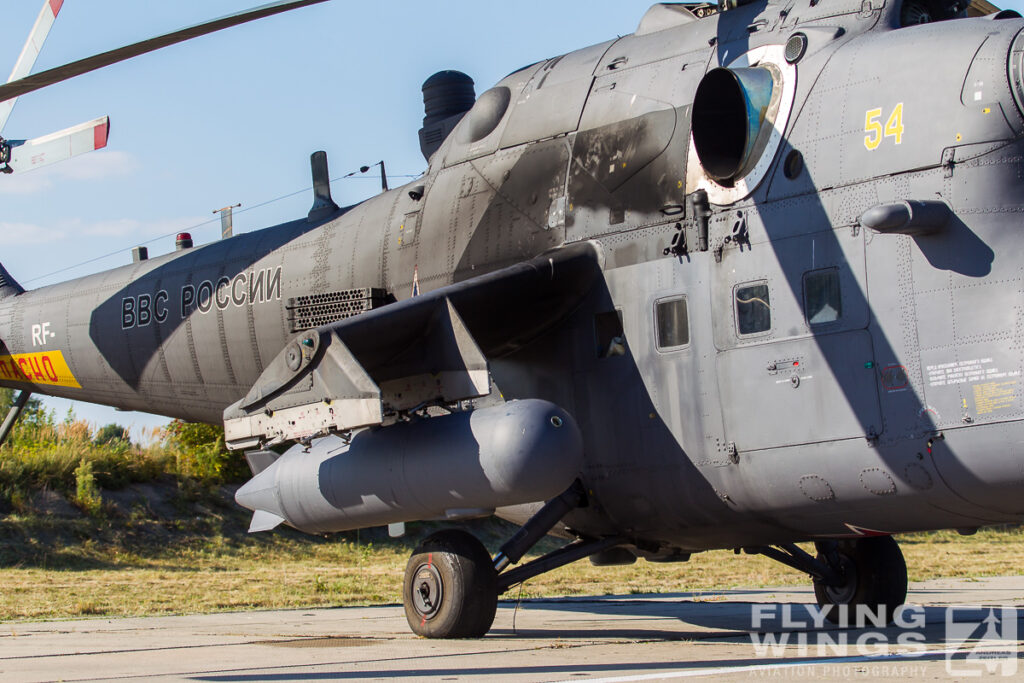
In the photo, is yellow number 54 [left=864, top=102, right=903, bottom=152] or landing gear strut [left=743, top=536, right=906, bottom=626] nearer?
yellow number 54 [left=864, top=102, right=903, bottom=152]

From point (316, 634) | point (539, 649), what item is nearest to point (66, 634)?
point (316, 634)

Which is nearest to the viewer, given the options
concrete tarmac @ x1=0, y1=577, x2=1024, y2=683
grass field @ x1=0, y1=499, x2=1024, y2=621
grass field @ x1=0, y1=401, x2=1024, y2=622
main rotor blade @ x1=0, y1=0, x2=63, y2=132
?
concrete tarmac @ x1=0, y1=577, x2=1024, y2=683

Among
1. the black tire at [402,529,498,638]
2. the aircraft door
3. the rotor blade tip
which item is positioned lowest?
the black tire at [402,529,498,638]

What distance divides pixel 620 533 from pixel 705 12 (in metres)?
4.49

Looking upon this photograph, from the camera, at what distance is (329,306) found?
10500 millimetres

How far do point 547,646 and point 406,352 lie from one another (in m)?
2.56

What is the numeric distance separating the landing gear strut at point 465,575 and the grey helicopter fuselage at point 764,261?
42cm

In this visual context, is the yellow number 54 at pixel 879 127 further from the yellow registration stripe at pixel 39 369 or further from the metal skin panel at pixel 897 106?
the yellow registration stripe at pixel 39 369

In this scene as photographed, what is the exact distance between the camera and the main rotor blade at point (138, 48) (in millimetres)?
9031

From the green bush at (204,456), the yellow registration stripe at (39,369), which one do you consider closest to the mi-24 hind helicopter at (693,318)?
the yellow registration stripe at (39,369)

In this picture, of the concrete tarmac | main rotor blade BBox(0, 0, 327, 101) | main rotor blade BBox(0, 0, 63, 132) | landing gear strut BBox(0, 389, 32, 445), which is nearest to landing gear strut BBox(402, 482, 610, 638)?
the concrete tarmac

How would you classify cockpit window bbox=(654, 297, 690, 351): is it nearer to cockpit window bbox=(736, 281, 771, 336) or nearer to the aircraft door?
the aircraft door

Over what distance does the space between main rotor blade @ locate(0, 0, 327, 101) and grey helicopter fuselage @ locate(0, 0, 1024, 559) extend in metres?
2.05

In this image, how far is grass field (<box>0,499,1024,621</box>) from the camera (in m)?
13.5
